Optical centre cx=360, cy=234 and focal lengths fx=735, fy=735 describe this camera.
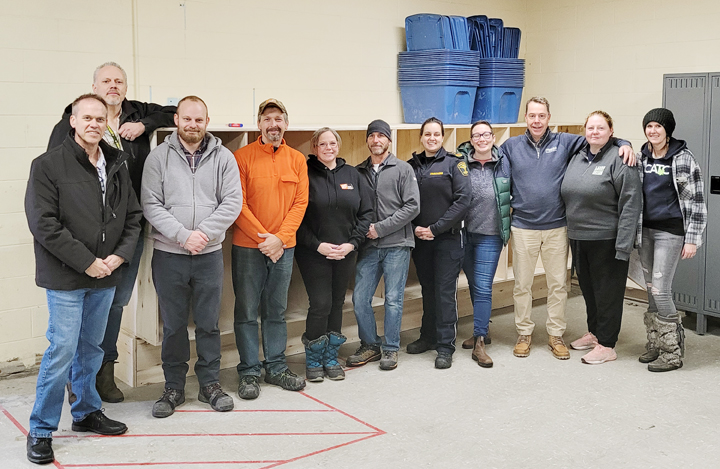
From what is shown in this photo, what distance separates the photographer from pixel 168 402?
3.86 metres

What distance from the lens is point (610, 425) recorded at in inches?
148

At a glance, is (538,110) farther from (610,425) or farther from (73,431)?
(73,431)

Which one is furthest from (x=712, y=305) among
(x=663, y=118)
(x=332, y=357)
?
(x=332, y=357)

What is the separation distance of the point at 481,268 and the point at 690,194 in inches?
52.7

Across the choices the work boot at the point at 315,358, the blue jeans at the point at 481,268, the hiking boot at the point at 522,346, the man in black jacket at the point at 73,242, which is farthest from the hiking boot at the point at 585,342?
the man in black jacket at the point at 73,242

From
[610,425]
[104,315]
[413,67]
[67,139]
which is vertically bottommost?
[610,425]

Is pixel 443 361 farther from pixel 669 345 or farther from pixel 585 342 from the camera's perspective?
pixel 669 345

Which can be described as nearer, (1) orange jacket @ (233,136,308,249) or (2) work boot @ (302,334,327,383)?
(1) orange jacket @ (233,136,308,249)

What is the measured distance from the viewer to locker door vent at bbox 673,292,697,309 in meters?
5.47

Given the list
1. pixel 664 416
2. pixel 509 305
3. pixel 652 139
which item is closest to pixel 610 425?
pixel 664 416

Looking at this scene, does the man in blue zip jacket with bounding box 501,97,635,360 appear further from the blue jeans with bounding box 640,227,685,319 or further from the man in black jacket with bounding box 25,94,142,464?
the man in black jacket with bounding box 25,94,142,464

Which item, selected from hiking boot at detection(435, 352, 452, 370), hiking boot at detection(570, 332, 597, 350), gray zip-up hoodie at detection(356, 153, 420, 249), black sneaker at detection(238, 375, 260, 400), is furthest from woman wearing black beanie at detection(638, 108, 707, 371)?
black sneaker at detection(238, 375, 260, 400)

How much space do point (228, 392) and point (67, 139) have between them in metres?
1.70

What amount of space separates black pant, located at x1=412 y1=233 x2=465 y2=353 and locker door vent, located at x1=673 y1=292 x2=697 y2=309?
6.46ft
